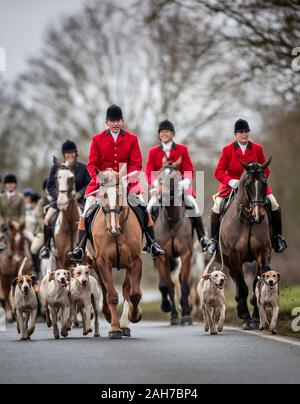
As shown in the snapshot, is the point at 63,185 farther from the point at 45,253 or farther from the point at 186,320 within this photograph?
the point at 186,320

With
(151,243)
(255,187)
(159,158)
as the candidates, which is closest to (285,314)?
(255,187)

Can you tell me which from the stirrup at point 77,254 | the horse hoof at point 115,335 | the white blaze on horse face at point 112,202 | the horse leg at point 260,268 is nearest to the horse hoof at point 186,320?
the horse leg at point 260,268

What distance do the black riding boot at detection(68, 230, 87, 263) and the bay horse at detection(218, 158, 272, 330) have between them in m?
2.01

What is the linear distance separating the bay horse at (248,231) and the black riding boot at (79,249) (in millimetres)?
2008

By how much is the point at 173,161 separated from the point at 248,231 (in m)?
3.81

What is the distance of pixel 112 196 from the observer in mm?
14672

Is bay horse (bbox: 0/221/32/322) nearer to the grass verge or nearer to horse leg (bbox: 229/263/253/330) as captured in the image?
the grass verge

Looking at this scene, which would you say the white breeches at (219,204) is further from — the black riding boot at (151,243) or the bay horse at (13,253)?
the bay horse at (13,253)

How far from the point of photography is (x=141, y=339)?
48.6ft

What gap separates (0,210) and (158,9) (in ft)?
16.0

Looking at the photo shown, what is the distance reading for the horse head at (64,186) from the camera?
1831cm

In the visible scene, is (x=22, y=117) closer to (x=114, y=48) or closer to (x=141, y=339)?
(x=114, y=48)
